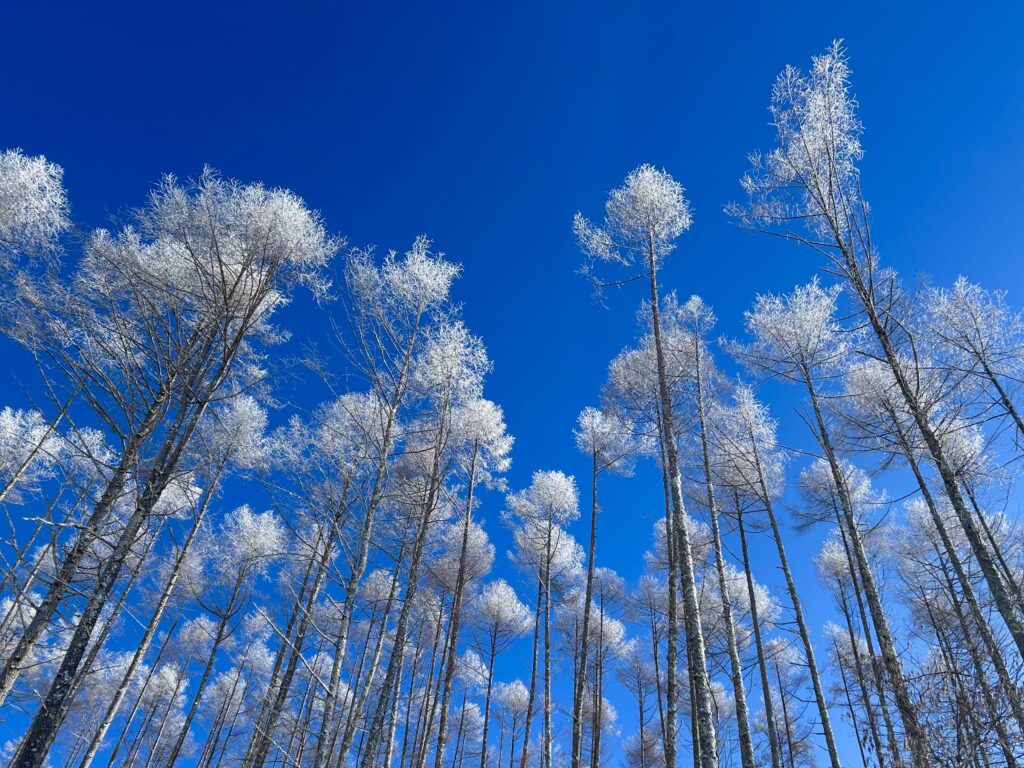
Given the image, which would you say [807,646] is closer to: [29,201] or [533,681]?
[533,681]

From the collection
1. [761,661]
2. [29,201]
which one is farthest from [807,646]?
[29,201]

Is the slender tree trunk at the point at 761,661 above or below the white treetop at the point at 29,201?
below

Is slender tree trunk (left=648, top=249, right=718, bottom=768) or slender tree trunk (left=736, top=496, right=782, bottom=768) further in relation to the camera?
slender tree trunk (left=736, top=496, right=782, bottom=768)

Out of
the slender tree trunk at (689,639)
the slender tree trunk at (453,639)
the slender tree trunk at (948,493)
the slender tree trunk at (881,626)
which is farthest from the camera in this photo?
the slender tree trunk at (453,639)

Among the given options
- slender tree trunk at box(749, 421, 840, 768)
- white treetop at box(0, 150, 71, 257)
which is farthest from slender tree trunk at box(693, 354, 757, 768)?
white treetop at box(0, 150, 71, 257)

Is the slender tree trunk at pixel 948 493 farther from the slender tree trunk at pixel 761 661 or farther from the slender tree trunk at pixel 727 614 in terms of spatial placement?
the slender tree trunk at pixel 761 661

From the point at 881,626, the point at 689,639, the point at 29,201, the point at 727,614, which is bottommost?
the point at 689,639

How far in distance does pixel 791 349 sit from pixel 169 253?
13039mm

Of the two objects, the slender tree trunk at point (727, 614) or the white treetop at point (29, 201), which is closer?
the slender tree trunk at point (727, 614)

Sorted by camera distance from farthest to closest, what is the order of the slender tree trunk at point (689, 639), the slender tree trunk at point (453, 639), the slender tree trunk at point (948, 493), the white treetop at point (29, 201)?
the white treetop at point (29, 201), the slender tree trunk at point (453, 639), the slender tree trunk at point (689, 639), the slender tree trunk at point (948, 493)

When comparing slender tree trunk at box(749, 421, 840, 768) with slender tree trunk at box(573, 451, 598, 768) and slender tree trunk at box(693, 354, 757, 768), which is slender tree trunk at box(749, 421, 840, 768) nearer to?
slender tree trunk at box(693, 354, 757, 768)

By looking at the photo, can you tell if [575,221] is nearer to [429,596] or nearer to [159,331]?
[159,331]

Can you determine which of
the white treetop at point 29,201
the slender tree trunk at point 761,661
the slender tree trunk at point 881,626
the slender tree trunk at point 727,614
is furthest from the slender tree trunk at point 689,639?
the white treetop at point 29,201

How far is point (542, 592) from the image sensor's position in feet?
52.0
